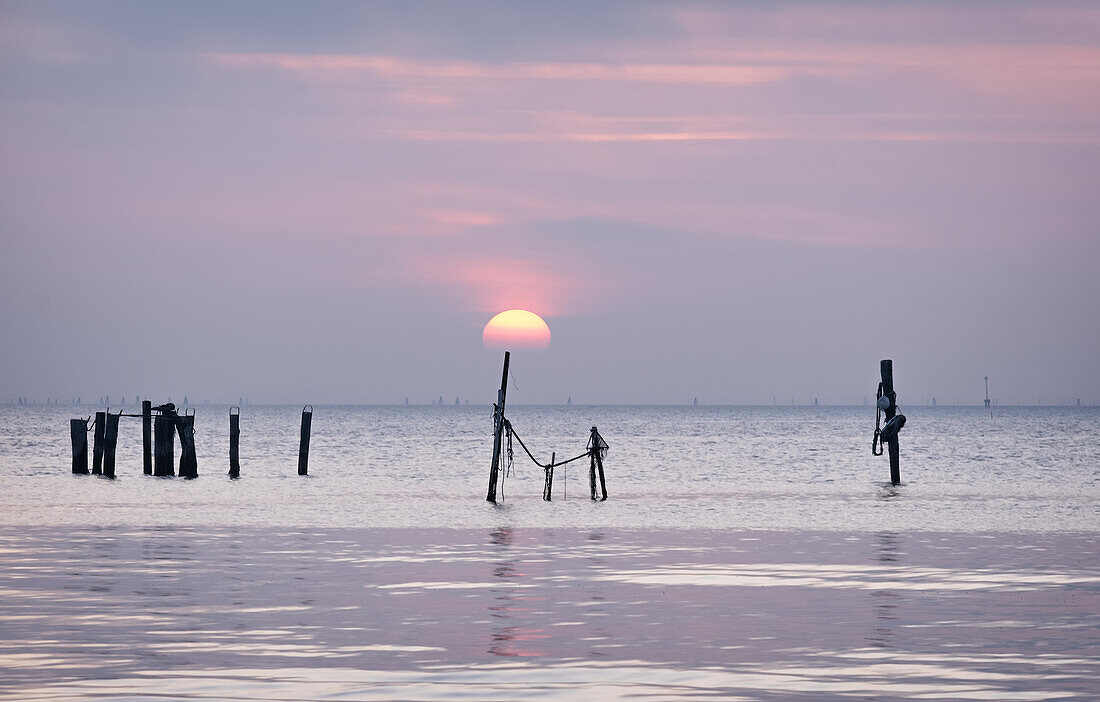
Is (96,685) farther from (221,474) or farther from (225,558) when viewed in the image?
(221,474)

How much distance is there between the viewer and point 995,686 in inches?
461

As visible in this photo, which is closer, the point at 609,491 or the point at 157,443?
the point at 609,491

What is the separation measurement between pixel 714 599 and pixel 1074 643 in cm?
471

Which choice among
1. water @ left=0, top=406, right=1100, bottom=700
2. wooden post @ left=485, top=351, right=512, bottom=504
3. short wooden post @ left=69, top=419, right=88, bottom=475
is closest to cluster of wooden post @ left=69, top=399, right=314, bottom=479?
short wooden post @ left=69, top=419, right=88, bottom=475

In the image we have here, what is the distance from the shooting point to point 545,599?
1728cm

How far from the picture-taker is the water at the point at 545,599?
12.0 metres

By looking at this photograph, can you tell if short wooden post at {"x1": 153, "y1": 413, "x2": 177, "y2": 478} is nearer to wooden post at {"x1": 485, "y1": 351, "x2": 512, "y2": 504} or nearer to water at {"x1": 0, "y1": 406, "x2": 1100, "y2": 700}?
water at {"x1": 0, "y1": 406, "x2": 1100, "y2": 700}

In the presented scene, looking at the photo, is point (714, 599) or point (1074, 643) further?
point (714, 599)

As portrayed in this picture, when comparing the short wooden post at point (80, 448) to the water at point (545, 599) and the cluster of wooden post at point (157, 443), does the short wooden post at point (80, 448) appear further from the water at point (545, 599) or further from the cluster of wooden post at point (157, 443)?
the water at point (545, 599)

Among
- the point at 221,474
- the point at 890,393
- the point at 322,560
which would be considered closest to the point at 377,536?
the point at 322,560

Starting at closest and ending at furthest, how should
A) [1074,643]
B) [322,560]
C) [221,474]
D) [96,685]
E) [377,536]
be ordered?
[96,685], [1074,643], [322,560], [377,536], [221,474]

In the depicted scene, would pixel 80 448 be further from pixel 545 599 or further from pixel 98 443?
pixel 545 599

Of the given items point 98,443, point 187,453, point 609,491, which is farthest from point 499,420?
point 98,443

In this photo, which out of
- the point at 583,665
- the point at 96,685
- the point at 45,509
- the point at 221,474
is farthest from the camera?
the point at 221,474
